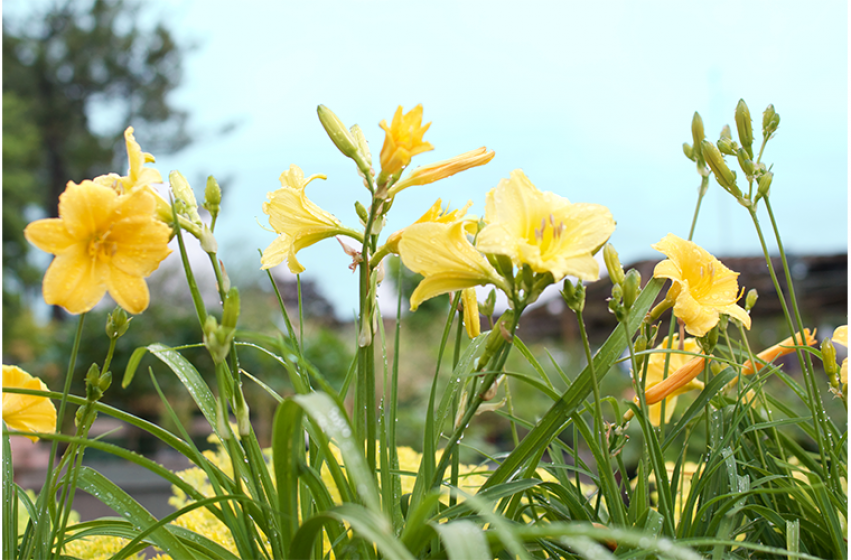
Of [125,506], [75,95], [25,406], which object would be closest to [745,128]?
[125,506]

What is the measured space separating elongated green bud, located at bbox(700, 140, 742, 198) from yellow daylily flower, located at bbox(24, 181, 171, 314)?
0.61 meters

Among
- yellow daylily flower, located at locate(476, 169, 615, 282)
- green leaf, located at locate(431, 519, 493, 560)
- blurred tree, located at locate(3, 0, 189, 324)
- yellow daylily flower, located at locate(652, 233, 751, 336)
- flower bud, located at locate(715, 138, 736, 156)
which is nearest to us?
green leaf, located at locate(431, 519, 493, 560)

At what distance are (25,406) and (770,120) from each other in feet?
3.36

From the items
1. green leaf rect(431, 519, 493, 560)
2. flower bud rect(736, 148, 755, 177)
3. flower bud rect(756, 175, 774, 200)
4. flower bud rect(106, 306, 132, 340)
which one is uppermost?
flower bud rect(736, 148, 755, 177)

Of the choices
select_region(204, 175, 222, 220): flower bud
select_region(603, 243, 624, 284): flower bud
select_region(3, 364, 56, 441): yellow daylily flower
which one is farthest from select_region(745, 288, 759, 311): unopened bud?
select_region(3, 364, 56, 441): yellow daylily flower

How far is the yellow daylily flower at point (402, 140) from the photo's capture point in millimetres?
523

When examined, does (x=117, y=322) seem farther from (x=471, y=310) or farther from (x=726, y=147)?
(x=726, y=147)

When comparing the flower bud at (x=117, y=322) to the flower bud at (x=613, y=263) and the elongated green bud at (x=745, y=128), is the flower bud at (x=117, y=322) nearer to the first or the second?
the flower bud at (x=613, y=263)

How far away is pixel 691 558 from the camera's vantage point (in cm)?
33

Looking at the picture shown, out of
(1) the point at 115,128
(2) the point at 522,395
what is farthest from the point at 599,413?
(1) the point at 115,128

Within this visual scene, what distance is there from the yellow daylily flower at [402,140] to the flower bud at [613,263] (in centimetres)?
21

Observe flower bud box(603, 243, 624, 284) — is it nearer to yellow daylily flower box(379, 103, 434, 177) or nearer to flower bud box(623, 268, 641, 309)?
flower bud box(623, 268, 641, 309)

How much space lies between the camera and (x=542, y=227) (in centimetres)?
53

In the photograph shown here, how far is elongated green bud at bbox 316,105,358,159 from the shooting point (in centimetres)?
57
